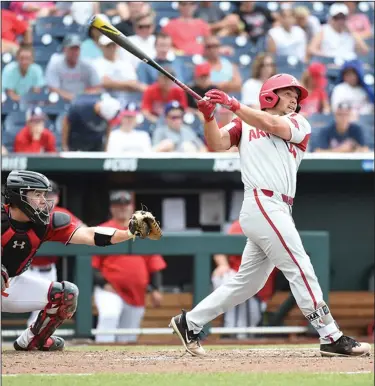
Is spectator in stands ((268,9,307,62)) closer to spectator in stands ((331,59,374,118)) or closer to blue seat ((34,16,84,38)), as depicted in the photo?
spectator in stands ((331,59,374,118))

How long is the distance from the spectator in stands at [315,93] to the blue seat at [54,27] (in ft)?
8.07

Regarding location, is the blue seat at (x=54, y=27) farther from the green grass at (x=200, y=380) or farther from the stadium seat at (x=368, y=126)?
the green grass at (x=200, y=380)

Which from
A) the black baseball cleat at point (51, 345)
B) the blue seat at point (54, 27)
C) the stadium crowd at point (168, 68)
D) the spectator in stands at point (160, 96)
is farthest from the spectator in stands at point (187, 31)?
the black baseball cleat at point (51, 345)

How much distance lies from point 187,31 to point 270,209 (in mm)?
5766

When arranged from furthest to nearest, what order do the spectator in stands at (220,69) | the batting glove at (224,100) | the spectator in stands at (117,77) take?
1. the spectator in stands at (220,69)
2. the spectator in stands at (117,77)
3. the batting glove at (224,100)

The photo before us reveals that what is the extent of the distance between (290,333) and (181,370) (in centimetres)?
421

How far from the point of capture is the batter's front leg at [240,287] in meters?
5.50

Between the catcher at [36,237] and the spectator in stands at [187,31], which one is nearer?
the catcher at [36,237]

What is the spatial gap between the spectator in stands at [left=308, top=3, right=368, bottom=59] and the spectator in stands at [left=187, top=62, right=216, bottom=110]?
1267mm

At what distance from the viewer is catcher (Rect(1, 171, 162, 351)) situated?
5.70m

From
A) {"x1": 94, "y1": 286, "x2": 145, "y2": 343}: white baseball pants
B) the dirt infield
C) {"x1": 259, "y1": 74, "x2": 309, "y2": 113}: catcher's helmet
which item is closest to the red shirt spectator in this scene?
{"x1": 94, "y1": 286, "x2": 145, "y2": 343}: white baseball pants

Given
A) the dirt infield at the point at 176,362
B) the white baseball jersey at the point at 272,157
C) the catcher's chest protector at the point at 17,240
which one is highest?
the white baseball jersey at the point at 272,157

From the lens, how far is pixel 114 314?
868cm

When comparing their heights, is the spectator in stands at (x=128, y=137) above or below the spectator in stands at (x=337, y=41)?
below
